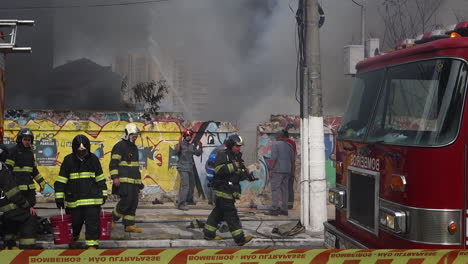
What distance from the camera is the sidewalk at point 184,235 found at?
7699mm

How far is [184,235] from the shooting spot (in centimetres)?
814

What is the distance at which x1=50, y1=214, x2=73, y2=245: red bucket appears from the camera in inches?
267

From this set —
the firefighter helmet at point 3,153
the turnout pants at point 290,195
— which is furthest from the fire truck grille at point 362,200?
the turnout pants at point 290,195

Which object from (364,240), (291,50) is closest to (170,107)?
(291,50)

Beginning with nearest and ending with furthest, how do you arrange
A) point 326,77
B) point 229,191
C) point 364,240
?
point 364,240 < point 229,191 < point 326,77

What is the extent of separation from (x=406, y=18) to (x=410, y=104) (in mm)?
14579

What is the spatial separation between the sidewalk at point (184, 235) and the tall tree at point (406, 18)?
9.50 m

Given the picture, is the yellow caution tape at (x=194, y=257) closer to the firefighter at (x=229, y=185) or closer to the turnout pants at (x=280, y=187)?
the firefighter at (x=229, y=185)

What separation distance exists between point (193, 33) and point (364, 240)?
669 inches

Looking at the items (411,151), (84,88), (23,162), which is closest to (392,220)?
(411,151)

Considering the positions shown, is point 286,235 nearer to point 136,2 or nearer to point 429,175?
point 429,175

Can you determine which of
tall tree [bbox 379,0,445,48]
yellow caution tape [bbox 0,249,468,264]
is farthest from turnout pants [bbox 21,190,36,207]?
tall tree [bbox 379,0,445,48]

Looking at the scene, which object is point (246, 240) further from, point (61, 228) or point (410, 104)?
point (410, 104)

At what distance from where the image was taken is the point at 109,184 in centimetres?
1130
